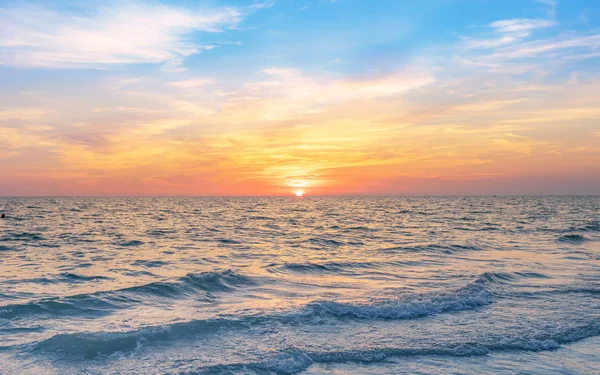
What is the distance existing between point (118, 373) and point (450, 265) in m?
17.8

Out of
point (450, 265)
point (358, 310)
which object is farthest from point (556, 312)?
point (450, 265)

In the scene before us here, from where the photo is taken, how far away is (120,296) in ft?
49.5

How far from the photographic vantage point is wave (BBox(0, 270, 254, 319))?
13.1m

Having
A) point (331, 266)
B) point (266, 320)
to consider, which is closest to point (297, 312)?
point (266, 320)

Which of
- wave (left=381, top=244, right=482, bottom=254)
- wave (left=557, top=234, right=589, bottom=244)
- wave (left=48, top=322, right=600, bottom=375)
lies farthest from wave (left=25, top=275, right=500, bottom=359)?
wave (left=557, top=234, right=589, bottom=244)

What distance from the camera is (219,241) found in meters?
32.5

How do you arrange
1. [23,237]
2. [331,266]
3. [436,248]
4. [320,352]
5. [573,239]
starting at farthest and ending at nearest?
[573,239] → [23,237] → [436,248] → [331,266] → [320,352]

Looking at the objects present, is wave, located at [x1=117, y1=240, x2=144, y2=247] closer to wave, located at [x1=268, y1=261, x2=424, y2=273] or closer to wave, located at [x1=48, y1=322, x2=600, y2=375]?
wave, located at [x1=268, y1=261, x2=424, y2=273]

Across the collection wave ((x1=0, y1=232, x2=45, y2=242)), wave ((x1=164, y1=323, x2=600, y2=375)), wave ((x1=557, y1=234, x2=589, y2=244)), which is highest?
wave ((x1=0, y1=232, x2=45, y2=242))

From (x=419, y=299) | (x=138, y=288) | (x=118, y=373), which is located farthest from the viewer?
(x=138, y=288)

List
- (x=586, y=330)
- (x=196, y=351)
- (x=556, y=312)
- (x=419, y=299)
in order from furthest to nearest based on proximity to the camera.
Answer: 1. (x=419, y=299)
2. (x=556, y=312)
3. (x=586, y=330)
4. (x=196, y=351)

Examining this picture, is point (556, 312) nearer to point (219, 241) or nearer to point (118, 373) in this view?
point (118, 373)

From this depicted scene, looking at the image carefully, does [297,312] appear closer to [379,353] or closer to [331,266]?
[379,353]

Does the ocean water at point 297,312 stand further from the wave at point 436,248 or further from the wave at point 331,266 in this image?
the wave at point 436,248
